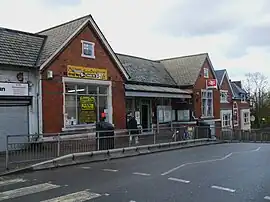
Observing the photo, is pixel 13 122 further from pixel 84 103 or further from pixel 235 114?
pixel 235 114

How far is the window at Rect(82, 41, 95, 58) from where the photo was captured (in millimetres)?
19847

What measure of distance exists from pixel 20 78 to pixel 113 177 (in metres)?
8.77

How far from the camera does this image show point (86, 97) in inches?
775

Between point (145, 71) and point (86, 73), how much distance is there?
10.2m

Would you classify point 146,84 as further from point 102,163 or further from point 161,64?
point 102,163

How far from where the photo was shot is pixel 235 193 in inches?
312

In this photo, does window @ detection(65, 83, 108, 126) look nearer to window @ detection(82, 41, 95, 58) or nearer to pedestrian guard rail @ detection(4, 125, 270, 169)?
pedestrian guard rail @ detection(4, 125, 270, 169)

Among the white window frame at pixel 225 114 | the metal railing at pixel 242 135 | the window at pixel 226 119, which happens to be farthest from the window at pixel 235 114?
the metal railing at pixel 242 135

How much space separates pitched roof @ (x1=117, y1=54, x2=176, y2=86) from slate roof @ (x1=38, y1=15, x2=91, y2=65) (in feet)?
22.0

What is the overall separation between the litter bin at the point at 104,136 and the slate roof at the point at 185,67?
16270 mm

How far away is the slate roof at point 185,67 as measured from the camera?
31.9 m

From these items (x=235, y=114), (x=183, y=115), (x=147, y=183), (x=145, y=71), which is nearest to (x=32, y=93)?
(x=147, y=183)

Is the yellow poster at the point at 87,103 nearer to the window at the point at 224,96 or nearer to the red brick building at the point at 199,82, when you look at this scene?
the red brick building at the point at 199,82

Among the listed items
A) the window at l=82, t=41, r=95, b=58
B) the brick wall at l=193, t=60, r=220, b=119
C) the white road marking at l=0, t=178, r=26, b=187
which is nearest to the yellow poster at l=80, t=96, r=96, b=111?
the window at l=82, t=41, r=95, b=58
